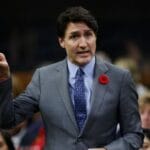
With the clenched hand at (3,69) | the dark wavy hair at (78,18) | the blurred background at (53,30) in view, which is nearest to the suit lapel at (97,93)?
the dark wavy hair at (78,18)

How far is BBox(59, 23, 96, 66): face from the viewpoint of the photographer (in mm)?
4703

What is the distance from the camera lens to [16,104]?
4.77 m

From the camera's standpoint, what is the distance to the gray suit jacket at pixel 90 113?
4.71 meters

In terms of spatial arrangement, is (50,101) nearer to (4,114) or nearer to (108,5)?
(4,114)

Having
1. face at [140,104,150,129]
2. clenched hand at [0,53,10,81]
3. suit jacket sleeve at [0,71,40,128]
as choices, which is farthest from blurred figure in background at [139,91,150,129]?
clenched hand at [0,53,10,81]

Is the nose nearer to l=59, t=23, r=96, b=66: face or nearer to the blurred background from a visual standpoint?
l=59, t=23, r=96, b=66: face

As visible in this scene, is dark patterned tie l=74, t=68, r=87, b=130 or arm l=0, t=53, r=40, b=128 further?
dark patterned tie l=74, t=68, r=87, b=130

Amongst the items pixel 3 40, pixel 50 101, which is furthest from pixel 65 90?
pixel 3 40

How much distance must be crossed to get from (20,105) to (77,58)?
1.28 ft

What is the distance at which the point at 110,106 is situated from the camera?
15.5 ft

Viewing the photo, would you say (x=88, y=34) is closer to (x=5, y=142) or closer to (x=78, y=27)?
(x=78, y=27)

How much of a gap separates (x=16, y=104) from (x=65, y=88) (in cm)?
27

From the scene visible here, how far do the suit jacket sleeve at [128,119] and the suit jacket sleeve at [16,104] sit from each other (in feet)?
1.50

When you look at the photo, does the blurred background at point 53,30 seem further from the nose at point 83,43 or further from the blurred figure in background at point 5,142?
the nose at point 83,43
